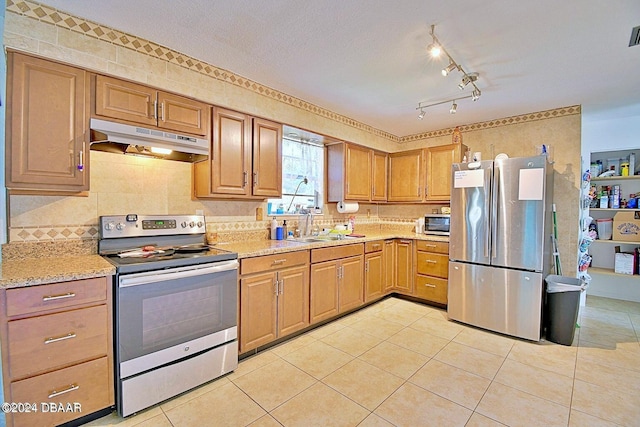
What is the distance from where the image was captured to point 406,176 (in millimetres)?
4445

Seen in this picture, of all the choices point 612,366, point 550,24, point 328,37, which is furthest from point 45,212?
point 612,366

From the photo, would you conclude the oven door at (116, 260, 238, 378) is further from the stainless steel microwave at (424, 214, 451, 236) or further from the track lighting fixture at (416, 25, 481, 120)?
the stainless steel microwave at (424, 214, 451, 236)

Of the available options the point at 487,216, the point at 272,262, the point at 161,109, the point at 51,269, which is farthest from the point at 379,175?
the point at 51,269

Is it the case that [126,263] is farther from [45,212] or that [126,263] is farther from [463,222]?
[463,222]

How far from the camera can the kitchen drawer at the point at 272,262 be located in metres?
2.39

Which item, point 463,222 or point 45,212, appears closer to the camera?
point 45,212

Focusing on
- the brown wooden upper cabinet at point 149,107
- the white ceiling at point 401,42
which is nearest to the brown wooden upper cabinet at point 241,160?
the brown wooden upper cabinet at point 149,107

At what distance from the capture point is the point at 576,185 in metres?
3.46

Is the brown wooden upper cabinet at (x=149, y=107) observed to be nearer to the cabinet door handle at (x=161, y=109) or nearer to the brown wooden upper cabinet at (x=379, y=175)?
the cabinet door handle at (x=161, y=109)

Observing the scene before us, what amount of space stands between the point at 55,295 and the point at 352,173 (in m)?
3.24

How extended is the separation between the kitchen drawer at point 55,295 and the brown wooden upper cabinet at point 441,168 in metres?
3.85

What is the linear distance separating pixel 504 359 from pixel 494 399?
0.68 m

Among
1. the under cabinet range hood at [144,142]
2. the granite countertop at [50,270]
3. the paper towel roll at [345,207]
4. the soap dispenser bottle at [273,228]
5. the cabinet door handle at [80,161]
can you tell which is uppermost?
the under cabinet range hood at [144,142]

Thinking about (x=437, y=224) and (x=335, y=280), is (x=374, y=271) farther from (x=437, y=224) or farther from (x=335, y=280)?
(x=437, y=224)
